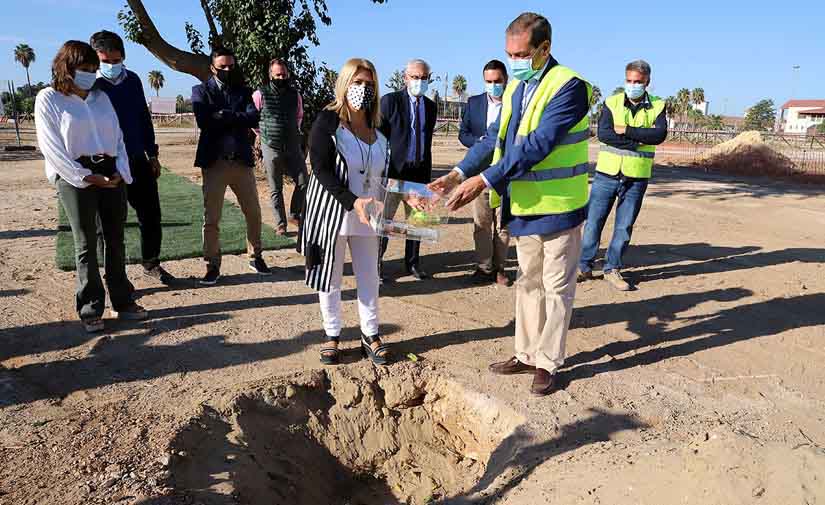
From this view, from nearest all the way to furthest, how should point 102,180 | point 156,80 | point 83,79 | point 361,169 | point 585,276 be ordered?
point 361,169
point 83,79
point 102,180
point 585,276
point 156,80

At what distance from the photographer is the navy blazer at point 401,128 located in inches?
219

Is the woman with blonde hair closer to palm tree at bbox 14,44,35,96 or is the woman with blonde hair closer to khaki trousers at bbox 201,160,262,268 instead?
khaki trousers at bbox 201,160,262,268

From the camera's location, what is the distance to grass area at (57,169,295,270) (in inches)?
259

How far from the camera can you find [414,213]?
3701 millimetres

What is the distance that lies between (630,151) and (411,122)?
2136 mm

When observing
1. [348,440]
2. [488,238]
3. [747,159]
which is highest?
[747,159]

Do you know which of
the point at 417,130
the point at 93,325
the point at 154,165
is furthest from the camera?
the point at 417,130

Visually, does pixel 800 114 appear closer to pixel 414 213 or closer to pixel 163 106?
pixel 163 106

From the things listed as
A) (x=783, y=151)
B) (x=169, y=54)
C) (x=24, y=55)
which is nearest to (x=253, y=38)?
(x=169, y=54)

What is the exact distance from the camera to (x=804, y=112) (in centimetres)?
7419

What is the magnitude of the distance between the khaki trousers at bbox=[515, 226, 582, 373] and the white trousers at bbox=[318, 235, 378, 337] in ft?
3.24

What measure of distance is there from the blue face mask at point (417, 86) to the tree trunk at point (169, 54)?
8.22 metres

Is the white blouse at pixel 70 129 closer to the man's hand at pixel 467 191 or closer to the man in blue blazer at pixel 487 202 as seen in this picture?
the man's hand at pixel 467 191

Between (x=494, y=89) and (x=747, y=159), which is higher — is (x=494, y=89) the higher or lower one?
the higher one
